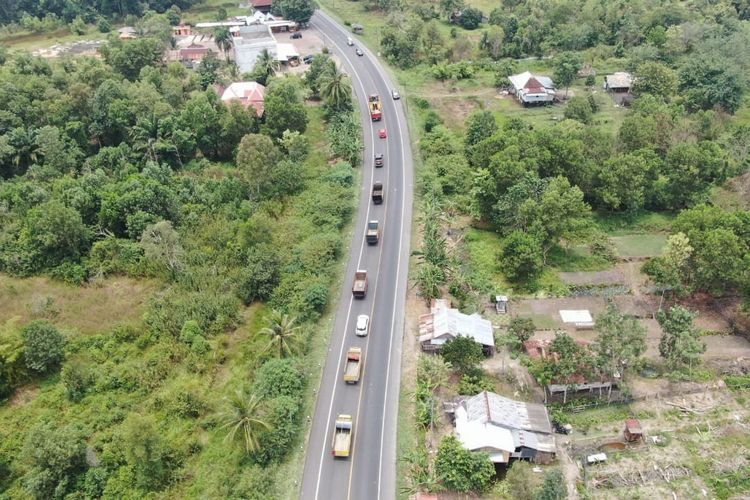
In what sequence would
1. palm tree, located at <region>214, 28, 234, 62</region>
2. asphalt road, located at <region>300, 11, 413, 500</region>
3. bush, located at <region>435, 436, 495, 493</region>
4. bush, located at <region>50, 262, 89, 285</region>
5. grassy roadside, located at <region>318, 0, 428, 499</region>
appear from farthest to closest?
1. palm tree, located at <region>214, 28, 234, 62</region>
2. bush, located at <region>50, 262, 89, 285</region>
3. grassy roadside, located at <region>318, 0, 428, 499</region>
4. asphalt road, located at <region>300, 11, 413, 500</region>
5. bush, located at <region>435, 436, 495, 493</region>

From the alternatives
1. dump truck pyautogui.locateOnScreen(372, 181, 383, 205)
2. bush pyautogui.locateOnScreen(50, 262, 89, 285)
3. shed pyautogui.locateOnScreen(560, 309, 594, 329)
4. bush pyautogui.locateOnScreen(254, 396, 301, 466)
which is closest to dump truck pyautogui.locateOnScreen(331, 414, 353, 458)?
bush pyautogui.locateOnScreen(254, 396, 301, 466)

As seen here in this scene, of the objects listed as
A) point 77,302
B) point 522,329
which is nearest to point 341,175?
point 522,329

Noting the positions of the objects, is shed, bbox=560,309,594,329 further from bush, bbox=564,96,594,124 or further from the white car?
bush, bbox=564,96,594,124

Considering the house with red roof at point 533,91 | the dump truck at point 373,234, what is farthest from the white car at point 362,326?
the house with red roof at point 533,91

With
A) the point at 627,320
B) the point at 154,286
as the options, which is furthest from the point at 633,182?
the point at 154,286

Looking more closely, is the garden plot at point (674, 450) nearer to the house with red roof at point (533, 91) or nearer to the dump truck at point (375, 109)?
the dump truck at point (375, 109)

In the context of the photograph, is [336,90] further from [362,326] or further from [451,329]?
[451,329]
